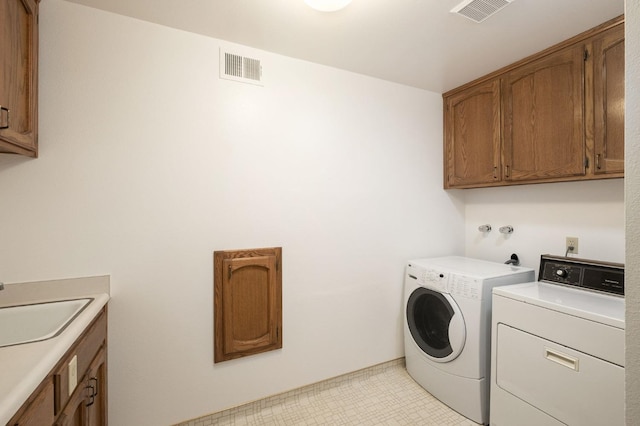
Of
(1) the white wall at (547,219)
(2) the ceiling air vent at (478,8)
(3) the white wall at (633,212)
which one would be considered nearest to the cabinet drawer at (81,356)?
(3) the white wall at (633,212)

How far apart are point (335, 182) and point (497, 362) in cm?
154

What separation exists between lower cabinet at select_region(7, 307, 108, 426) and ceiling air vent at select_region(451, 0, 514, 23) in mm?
2299

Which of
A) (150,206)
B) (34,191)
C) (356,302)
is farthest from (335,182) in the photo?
(34,191)

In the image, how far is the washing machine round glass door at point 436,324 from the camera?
6.08ft

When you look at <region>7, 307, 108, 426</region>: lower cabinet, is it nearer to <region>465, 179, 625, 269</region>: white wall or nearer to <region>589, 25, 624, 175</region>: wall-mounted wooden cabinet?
<region>589, 25, 624, 175</region>: wall-mounted wooden cabinet

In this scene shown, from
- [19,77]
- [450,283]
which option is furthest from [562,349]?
[19,77]

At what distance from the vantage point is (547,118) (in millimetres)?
1895

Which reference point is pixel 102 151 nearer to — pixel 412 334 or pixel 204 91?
pixel 204 91

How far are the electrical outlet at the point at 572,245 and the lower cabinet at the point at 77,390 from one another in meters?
2.86

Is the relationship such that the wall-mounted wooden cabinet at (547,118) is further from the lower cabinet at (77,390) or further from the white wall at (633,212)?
the lower cabinet at (77,390)

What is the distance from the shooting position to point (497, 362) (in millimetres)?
1662

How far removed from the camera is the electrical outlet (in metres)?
1.98

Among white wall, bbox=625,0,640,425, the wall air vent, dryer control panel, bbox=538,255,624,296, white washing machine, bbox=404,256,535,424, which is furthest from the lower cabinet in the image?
dryer control panel, bbox=538,255,624,296

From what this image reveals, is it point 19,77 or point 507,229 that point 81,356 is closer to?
point 19,77
